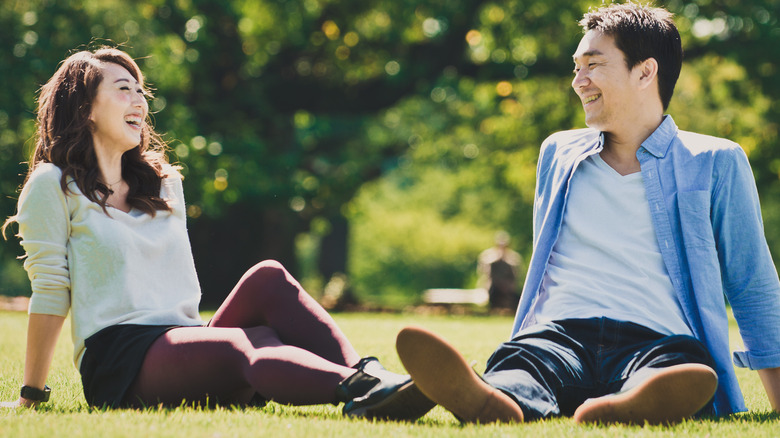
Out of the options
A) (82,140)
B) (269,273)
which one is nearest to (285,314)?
(269,273)

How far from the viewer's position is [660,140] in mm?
3820

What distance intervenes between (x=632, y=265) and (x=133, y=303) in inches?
80.0

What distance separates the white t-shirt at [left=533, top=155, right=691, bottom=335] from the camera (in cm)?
358

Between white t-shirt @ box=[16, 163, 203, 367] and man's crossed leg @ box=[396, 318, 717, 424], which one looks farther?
white t-shirt @ box=[16, 163, 203, 367]

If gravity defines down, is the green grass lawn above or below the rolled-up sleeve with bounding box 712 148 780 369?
below

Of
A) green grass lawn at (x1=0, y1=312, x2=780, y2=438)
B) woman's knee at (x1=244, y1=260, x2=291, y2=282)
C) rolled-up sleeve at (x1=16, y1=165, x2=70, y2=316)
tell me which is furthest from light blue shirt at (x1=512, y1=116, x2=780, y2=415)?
rolled-up sleeve at (x1=16, y1=165, x2=70, y2=316)

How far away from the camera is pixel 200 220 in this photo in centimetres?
1627

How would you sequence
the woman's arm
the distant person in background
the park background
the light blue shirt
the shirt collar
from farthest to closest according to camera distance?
1. the distant person in background
2. the park background
3. the shirt collar
4. the light blue shirt
5. the woman's arm

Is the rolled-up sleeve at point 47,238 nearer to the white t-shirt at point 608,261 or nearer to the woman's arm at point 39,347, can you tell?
the woman's arm at point 39,347

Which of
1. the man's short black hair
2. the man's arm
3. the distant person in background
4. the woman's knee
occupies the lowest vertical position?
the distant person in background

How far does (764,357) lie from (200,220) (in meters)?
13.7

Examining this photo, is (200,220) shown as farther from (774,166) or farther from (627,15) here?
(627,15)

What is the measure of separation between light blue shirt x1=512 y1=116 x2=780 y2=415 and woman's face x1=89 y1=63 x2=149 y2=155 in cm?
219

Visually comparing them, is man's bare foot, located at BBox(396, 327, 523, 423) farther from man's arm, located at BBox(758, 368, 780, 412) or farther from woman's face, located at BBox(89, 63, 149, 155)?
woman's face, located at BBox(89, 63, 149, 155)
